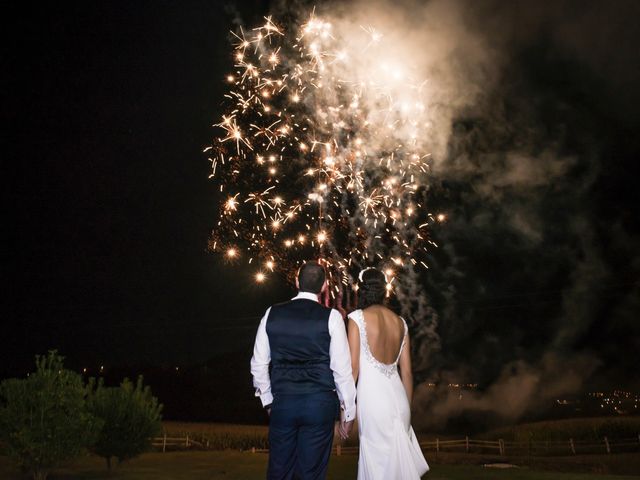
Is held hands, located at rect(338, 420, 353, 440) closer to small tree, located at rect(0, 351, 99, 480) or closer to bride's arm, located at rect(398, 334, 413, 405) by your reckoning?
bride's arm, located at rect(398, 334, 413, 405)

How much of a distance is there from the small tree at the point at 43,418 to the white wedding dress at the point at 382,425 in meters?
6.28

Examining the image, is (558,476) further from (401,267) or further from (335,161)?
(335,161)

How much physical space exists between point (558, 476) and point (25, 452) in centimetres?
950

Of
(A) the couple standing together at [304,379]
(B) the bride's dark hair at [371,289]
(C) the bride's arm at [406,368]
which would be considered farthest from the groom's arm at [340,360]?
(C) the bride's arm at [406,368]

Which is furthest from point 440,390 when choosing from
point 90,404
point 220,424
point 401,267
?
point 90,404

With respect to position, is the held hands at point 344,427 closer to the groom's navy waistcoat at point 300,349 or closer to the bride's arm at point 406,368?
the groom's navy waistcoat at point 300,349

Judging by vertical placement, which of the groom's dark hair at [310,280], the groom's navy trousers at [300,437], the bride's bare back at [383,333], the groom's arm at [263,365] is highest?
the groom's dark hair at [310,280]

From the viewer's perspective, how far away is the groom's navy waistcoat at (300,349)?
478 cm

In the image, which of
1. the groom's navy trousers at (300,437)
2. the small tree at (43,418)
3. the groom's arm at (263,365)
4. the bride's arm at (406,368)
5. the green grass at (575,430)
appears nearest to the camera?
the groom's navy trousers at (300,437)

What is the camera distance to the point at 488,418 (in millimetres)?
38875

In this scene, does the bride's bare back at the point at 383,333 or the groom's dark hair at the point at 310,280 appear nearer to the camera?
the groom's dark hair at the point at 310,280

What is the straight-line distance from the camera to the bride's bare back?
5.66 m

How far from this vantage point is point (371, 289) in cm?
568

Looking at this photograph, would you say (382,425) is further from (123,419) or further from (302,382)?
(123,419)
